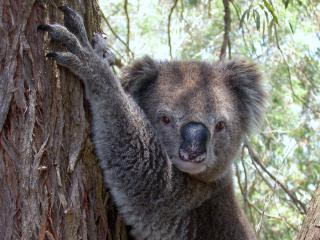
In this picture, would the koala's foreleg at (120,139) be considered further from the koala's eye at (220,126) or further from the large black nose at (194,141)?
the koala's eye at (220,126)

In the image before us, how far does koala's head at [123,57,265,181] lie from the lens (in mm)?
2979

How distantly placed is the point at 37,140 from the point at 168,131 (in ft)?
3.23

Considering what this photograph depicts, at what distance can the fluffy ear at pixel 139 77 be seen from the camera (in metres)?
3.26

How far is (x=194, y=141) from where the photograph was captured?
114 inches

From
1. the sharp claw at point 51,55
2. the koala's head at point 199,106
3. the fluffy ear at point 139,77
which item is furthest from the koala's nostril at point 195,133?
the sharp claw at point 51,55

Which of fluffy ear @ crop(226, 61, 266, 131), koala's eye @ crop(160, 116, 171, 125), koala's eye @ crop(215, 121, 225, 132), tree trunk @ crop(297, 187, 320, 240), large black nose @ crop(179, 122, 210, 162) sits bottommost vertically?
tree trunk @ crop(297, 187, 320, 240)

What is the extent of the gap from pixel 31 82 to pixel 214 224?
1530 mm

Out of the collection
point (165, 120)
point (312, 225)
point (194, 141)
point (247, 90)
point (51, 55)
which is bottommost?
point (312, 225)

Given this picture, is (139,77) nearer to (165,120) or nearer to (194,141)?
(165,120)

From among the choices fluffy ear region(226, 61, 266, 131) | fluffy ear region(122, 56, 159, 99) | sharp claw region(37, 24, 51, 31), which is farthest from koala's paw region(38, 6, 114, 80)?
fluffy ear region(226, 61, 266, 131)

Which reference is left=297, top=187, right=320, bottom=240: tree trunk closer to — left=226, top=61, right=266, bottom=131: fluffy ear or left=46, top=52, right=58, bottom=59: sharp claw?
left=226, top=61, right=266, bottom=131: fluffy ear

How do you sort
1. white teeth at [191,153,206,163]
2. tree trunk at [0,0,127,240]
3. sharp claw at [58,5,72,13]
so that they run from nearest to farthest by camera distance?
tree trunk at [0,0,127,240]
sharp claw at [58,5,72,13]
white teeth at [191,153,206,163]

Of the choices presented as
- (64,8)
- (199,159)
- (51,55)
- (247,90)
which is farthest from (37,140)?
(247,90)

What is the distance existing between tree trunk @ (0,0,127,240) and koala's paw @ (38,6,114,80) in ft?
0.13
